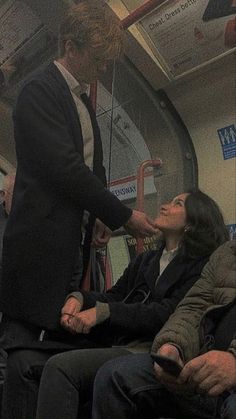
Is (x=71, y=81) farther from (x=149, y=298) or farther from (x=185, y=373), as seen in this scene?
(x=185, y=373)

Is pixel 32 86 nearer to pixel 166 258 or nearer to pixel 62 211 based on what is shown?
pixel 62 211

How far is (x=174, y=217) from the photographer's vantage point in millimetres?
1725

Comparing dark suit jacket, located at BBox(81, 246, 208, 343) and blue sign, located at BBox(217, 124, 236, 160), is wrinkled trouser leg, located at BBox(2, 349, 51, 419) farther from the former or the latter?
blue sign, located at BBox(217, 124, 236, 160)

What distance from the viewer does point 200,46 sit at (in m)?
1.98

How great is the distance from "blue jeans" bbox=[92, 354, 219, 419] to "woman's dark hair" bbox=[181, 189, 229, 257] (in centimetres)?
47

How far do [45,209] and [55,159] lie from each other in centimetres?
14

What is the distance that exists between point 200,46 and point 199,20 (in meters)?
0.10

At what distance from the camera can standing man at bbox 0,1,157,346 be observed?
1.44 m

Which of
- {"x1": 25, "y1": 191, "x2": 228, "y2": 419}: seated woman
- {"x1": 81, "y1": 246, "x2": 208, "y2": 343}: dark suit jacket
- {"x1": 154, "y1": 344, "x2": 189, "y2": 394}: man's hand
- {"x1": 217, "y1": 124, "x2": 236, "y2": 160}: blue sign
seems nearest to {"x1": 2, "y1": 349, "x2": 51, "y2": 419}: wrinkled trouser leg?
{"x1": 25, "y1": 191, "x2": 228, "y2": 419}: seated woman

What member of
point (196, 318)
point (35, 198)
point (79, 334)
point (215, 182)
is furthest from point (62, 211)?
point (215, 182)

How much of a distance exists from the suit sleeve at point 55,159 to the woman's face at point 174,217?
24 cm

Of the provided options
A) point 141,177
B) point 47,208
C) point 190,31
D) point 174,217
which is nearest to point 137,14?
point 190,31

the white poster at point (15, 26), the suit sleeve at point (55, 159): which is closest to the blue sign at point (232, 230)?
the suit sleeve at point (55, 159)

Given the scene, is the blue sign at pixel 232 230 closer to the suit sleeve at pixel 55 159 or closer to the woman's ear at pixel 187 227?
the woman's ear at pixel 187 227
